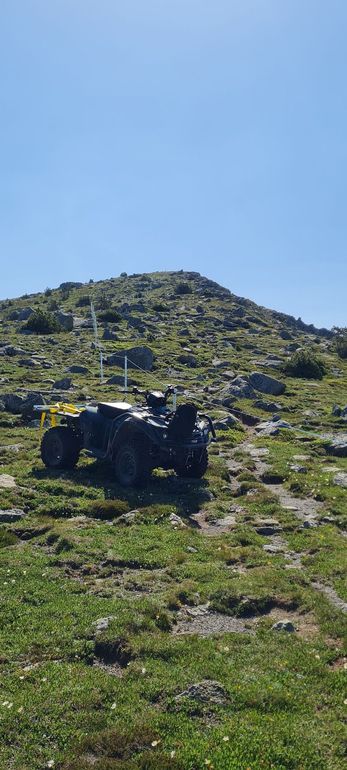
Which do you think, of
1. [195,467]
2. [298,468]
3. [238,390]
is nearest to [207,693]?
[195,467]

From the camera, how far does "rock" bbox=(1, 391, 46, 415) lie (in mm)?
26188

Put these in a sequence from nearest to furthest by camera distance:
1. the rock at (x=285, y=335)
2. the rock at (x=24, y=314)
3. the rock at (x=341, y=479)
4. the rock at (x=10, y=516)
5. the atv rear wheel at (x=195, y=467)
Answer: the rock at (x=10, y=516) < the atv rear wheel at (x=195, y=467) < the rock at (x=341, y=479) < the rock at (x=24, y=314) < the rock at (x=285, y=335)

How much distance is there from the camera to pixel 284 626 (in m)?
8.59

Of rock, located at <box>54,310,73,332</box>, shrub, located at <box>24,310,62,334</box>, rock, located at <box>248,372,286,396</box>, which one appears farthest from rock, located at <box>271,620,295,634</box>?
rock, located at <box>54,310,73,332</box>

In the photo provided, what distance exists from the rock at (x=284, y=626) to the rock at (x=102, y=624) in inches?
91.5

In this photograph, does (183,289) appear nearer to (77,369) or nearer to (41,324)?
(41,324)

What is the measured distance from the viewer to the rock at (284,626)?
337 inches

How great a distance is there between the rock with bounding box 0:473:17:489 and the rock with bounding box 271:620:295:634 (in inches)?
357

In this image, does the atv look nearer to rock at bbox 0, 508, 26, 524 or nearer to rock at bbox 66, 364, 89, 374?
rock at bbox 0, 508, 26, 524

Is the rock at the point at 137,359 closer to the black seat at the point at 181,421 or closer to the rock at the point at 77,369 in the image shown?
the rock at the point at 77,369

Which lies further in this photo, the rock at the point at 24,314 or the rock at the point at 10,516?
the rock at the point at 24,314

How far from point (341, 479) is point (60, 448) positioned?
852 centimetres

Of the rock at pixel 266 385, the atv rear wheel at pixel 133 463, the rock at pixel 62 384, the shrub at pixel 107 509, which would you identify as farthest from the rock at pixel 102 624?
the rock at pixel 266 385

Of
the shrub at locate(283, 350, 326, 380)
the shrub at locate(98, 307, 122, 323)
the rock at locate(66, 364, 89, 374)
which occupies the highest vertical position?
the shrub at locate(98, 307, 122, 323)
